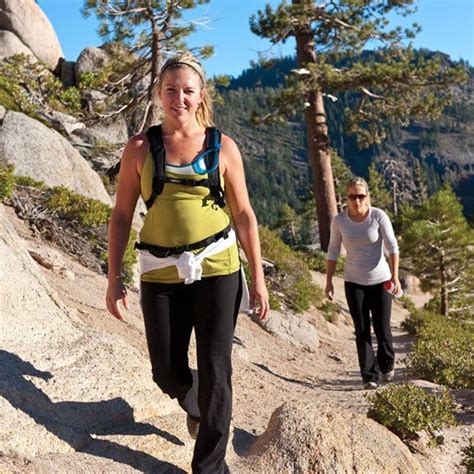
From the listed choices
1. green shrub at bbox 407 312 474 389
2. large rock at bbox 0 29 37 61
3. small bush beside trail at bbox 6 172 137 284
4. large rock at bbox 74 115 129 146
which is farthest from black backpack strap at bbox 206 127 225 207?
large rock at bbox 0 29 37 61

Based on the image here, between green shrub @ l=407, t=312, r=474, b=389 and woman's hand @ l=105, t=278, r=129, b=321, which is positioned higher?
woman's hand @ l=105, t=278, r=129, b=321

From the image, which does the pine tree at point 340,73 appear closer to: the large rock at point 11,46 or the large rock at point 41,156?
the large rock at point 41,156

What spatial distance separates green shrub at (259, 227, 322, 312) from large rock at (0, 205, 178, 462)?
676cm

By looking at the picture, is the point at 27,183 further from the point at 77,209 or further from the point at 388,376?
the point at 388,376

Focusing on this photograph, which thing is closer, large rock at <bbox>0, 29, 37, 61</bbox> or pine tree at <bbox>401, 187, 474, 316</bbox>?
pine tree at <bbox>401, 187, 474, 316</bbox>

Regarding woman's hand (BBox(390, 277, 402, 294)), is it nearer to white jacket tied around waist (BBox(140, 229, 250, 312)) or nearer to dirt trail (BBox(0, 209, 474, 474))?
dirt trail (BBox(0, 209, 474, 474))

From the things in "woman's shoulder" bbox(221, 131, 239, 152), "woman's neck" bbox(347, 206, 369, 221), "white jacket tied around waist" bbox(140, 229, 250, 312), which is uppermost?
"woman's shoulder" bbox(221, 131, 239, 152)

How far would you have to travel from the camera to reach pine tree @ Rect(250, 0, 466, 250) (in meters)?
16.9

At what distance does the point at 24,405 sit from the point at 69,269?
470cm

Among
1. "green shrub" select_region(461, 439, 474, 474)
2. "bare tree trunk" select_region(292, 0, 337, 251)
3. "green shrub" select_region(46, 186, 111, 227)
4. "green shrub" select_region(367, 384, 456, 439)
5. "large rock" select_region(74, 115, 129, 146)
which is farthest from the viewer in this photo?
"bare tree trunk" select_region(292, 0, 337, 251)

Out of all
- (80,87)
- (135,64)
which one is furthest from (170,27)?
(80,87)

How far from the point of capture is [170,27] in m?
15.0

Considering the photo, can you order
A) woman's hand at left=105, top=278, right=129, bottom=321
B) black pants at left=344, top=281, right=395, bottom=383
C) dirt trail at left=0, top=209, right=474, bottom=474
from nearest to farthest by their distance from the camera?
woman's hand at left=105, top=278, right=129, bottom=321
dirt trail at left=0, top=209, right=474, bottom=474
black pants at left=344, top=281, right=395, bottom=383

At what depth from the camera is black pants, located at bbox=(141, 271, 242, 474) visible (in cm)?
327
